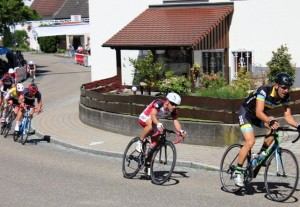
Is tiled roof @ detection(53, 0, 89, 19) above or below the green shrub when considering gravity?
above

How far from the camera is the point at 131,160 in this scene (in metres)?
11.9

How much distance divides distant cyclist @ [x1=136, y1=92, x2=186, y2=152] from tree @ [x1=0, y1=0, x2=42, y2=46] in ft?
127

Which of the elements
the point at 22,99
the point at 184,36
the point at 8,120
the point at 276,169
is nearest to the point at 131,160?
the point at 276,169

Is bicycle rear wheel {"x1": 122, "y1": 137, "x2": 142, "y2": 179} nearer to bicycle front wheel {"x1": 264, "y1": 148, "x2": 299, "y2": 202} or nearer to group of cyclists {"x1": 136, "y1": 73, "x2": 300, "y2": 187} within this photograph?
group of cyclists {"x1": 136, "y1": 73, "x2": 300, "y2": 187}

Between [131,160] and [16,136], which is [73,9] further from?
[131,160]

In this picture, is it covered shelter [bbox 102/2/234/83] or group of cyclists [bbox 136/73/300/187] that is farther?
covered shelter [bbox 102/2/234/83]

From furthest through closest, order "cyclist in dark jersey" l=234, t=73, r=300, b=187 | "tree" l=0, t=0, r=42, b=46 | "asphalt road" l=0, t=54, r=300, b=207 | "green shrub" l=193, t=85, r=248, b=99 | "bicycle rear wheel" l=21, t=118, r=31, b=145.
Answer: "tree" l=0, t=0, r=42, b=46
"green shrub" l=193, t=85, r=248, b=99
"bicycle rear wheel" l=21, t=118, r=31, b=145
"asphalt road" l=0, t=54, r=300, b=207
"cyclist in dark jersey" l=234, t=73, r=300, b=187

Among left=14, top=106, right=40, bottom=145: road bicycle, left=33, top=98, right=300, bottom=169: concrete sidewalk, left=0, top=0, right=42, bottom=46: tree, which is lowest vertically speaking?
left=33, top=98, right=300, bottom=169: concrete sidewalk

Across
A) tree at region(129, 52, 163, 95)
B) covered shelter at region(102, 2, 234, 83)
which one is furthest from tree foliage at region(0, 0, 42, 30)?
tree at region(129, 52, 163, 95)

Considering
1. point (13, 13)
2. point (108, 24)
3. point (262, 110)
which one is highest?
point (13, 13)

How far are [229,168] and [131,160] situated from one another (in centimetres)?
223

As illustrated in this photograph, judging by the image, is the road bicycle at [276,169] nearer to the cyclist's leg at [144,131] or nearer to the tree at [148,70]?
the cyclist's leg at [144,131]

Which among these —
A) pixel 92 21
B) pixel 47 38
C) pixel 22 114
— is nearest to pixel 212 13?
pixel 92 21

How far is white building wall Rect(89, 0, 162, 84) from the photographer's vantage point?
1147 inches
